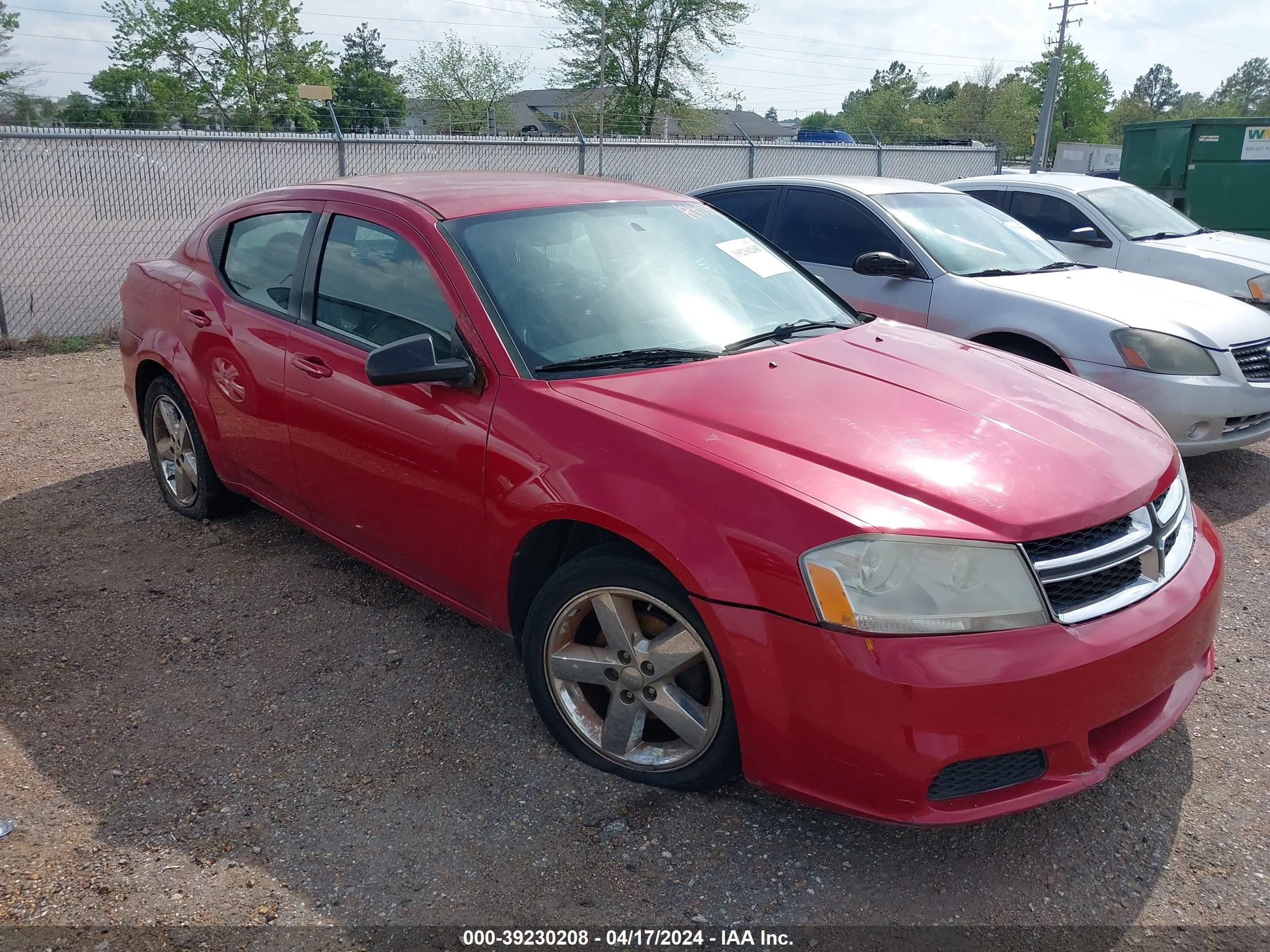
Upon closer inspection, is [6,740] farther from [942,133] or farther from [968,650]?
[942,133]

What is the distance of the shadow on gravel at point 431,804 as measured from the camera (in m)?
2.41

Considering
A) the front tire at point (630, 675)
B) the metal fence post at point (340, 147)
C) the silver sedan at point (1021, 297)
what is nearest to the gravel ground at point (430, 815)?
the front tire at point (630, 675)

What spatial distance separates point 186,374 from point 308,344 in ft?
3.57

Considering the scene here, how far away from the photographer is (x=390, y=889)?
2443 mm

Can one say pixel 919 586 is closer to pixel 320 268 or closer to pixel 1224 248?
pixel 320 268

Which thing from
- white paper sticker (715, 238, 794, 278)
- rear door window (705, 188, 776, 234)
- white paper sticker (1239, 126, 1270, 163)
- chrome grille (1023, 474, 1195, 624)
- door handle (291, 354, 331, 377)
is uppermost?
white paper sticker (1239, 126, 1270, 163)

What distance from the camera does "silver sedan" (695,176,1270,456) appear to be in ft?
16.7

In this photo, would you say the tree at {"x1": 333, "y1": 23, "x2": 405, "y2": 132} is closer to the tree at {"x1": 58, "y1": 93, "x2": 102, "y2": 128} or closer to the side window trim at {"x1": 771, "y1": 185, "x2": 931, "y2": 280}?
the tree at {"x1": 58, "y1": 93, "x2": 102, "y2": 128}

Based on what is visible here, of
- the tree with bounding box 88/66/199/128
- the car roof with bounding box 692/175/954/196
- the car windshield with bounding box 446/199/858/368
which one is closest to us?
the car windshield with bounding box 446/199/858/368

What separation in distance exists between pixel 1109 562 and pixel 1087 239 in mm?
6264

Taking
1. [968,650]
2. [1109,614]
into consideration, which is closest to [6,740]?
[968,650]

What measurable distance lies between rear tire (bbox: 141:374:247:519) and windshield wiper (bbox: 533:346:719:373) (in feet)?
7.46

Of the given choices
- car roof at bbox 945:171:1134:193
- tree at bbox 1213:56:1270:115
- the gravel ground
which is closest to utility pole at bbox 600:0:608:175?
car roof at bbox 945:171:1134:193

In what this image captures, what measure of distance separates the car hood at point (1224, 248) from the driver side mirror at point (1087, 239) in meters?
0.31
